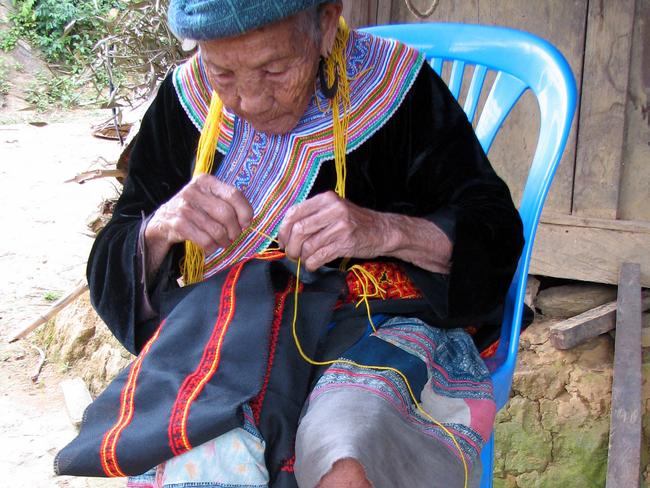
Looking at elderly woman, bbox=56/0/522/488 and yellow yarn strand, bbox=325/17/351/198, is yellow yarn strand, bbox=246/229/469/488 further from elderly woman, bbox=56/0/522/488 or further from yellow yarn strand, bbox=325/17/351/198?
yellow yarn strand, bbox=325/17/351/198

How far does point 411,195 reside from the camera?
1.78 meters

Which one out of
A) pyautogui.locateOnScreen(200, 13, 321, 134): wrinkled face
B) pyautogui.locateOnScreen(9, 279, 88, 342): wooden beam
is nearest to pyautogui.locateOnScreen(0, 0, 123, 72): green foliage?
pyautogui.locateOnScreen(9, 279, 88, 342): wooden beam

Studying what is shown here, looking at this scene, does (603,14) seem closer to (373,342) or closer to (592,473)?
(592,473)

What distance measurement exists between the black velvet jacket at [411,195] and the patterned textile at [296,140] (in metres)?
0.03

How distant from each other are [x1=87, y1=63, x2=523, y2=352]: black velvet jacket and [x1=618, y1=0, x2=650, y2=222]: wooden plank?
161 centimetres

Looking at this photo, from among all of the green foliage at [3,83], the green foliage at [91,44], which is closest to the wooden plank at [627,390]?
the green foliage at [91,44]

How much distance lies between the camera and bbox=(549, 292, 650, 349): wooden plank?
10.1 ft

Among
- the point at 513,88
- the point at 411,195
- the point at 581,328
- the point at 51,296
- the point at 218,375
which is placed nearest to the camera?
the point at 218,375

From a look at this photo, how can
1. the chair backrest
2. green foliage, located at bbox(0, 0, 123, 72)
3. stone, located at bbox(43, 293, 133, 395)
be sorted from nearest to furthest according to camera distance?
the chair backrest, stone, located at bbox(43, 293, 133, 395), green foliage, located at bbox(0, 0, 123, 72)

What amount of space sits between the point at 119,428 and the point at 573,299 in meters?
2.37

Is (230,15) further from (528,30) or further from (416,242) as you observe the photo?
(528,30)

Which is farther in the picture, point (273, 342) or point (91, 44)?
point (91, 44)

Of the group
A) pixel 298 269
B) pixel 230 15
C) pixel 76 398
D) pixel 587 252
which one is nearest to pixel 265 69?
pixel 230 15

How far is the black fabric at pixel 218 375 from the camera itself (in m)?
1.33
